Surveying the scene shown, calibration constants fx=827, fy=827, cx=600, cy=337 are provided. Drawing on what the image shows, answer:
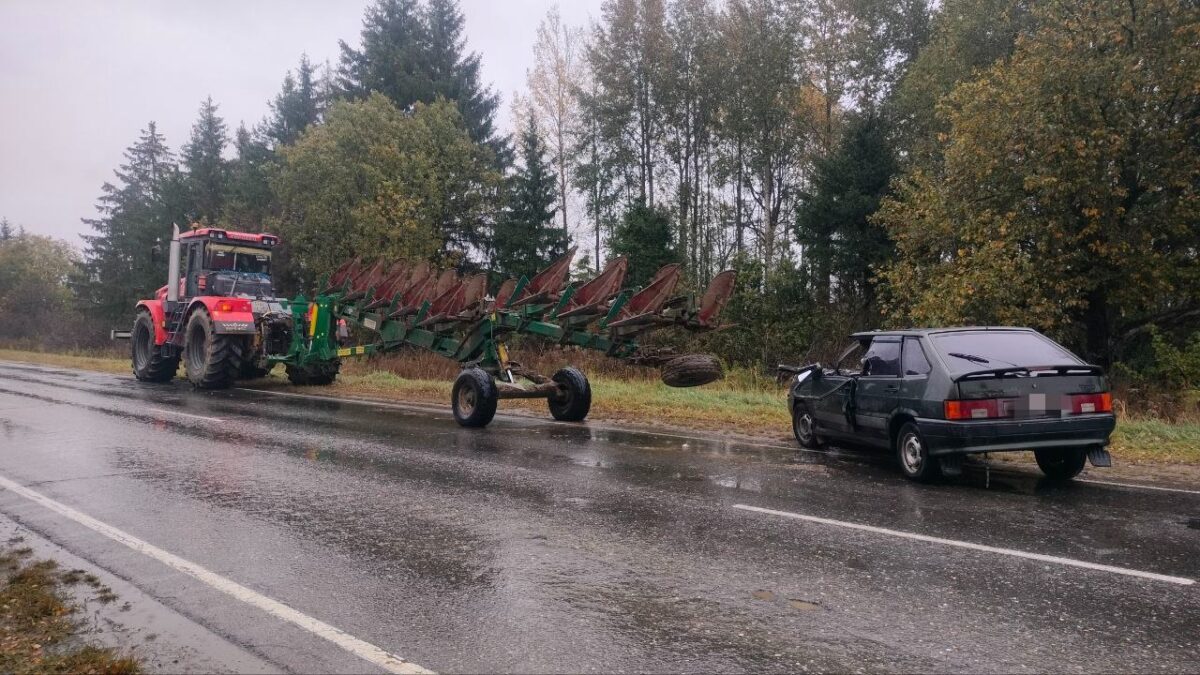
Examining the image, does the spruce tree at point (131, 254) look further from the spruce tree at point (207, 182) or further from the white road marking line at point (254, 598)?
the white road marking line at point (254, 598)

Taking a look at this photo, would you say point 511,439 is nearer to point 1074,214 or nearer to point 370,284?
point 370,284

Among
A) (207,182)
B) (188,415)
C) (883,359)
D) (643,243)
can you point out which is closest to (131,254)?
(207,182)

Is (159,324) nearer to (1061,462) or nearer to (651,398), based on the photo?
(651,398)

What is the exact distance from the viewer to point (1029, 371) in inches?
305

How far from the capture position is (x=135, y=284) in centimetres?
5147

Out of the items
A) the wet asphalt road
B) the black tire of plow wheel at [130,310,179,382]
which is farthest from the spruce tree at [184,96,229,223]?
the wet asphalt road

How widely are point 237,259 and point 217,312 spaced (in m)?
1.85

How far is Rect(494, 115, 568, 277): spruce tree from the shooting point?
121 feet

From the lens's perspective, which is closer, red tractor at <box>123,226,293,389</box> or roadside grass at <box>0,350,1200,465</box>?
roadside grass at <box>0,350,1200,465</box>

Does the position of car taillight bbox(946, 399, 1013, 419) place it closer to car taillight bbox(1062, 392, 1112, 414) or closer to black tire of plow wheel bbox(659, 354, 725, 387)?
car taillight bbox(1062, 392, 1112, 414)

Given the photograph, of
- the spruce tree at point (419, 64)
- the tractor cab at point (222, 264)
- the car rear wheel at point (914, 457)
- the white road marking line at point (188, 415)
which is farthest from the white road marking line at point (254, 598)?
the spruce tree at point (419, 64)

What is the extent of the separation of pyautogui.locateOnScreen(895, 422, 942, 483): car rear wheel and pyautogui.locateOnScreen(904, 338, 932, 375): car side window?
1.80ft

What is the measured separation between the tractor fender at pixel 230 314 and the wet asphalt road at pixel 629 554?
24.1 ft

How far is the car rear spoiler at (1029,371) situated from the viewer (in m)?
7.70
